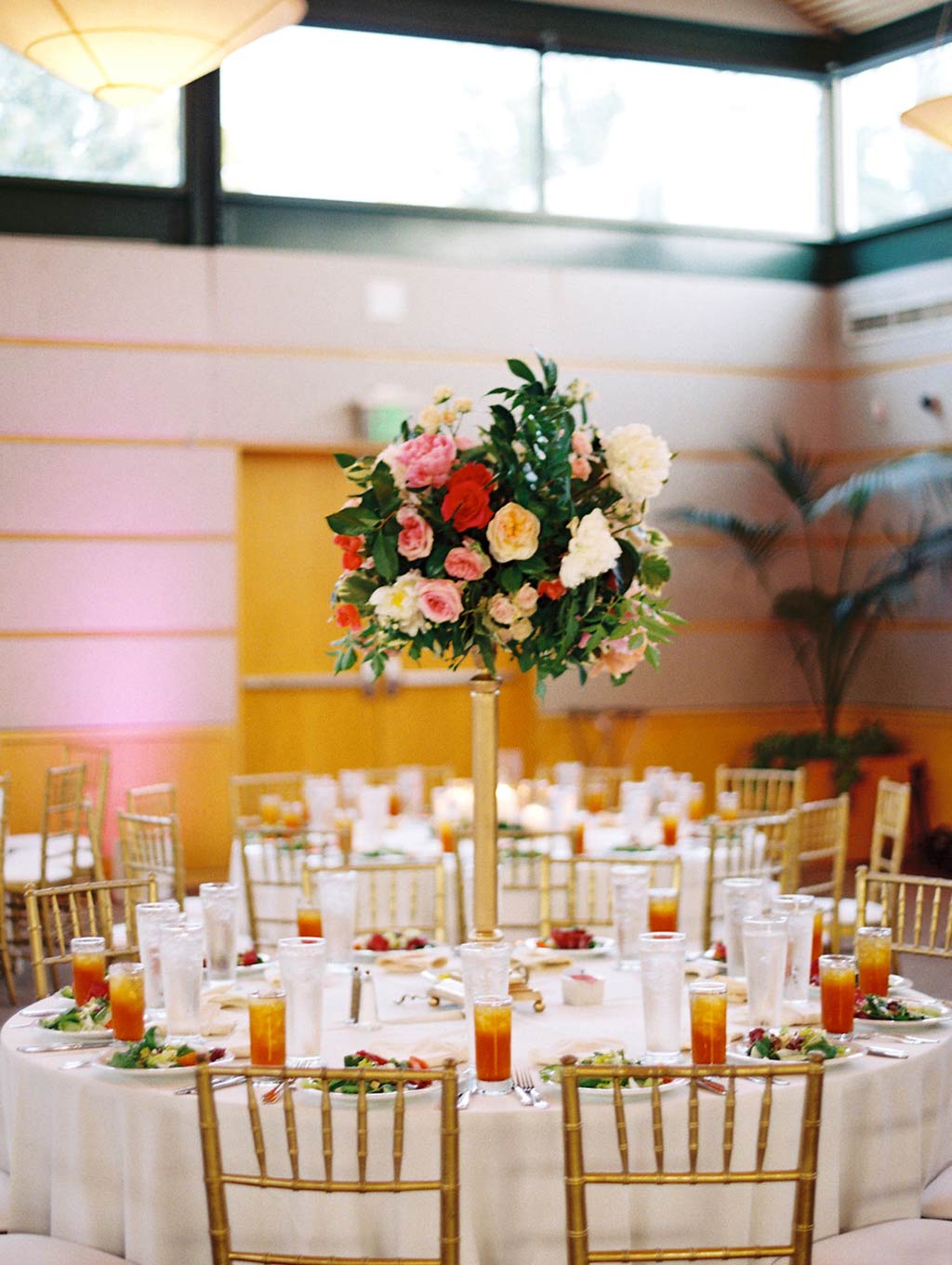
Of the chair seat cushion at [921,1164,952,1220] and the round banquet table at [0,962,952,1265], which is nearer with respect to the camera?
the round banquet table at [0,962,952,1265]

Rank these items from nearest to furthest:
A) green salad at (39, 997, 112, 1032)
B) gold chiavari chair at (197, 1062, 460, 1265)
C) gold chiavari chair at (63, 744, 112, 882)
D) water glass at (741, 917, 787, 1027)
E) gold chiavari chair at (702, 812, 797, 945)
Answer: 1. gold chiavari chair at (197, 1062, 460, 1265)
2. water glass at (741, 917, 787, 1027)
3. green salad at (39, 997, 112, 1032)
4. gold chiavari chair at (702, 812, 797, 945)
5. gold chiavari chair at (63, 744, 112, 882)

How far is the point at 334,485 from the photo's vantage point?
912 cm

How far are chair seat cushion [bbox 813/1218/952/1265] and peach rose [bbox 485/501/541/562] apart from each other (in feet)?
4.30

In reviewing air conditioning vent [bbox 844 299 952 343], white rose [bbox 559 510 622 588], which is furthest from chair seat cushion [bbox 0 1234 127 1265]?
air conditioning vent [bbox 844 299 952 343]

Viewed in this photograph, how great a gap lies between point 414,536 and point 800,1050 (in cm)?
118

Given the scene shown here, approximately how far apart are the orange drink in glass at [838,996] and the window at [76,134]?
700 cm

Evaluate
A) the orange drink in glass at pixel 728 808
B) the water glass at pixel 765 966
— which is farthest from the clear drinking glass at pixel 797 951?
the orange drink in glass at pixel 728 808

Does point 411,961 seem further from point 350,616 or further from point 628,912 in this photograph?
point 350,616

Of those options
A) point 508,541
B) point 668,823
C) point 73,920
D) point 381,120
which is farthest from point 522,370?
point 381,120

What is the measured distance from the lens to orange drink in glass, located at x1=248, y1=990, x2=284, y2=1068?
8.57 ft

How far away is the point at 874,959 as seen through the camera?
3.09 m

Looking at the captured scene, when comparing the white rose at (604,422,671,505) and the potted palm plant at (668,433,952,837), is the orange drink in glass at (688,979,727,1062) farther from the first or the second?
the potted palm plant at (668,433,952,837)

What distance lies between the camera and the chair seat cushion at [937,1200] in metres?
2.78

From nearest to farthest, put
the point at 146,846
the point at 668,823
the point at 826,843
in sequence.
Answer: the point at 146,846, the point at 668,823, the point at 826,843
